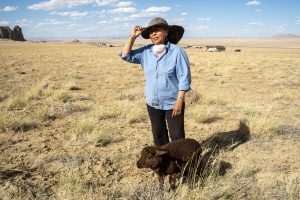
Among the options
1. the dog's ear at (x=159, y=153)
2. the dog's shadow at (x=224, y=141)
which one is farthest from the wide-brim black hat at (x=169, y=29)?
the dog's shadow at (x=224, y=141)

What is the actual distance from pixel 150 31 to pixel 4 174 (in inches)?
99.2

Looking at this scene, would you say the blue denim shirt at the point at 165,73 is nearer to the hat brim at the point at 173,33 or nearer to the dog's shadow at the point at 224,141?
the hat brim at the point at 173,33

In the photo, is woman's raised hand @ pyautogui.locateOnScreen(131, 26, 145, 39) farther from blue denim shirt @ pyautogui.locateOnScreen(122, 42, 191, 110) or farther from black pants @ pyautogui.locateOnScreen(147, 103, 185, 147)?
black pants @ pyautogui.locateOnScreen(147, 103, 185, 147)

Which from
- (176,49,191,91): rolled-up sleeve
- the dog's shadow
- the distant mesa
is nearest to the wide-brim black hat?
(176,49,191,91): rolled-up sleeve

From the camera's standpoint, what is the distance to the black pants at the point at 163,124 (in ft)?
14.0

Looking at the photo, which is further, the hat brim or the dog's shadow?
the dog's shadow

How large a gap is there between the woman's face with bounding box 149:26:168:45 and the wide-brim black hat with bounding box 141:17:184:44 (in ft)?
0.16

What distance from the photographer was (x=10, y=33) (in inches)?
4916

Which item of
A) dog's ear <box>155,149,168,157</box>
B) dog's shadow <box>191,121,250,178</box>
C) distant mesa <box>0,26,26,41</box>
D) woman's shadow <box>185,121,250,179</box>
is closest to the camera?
dog's ear <box>155,149,168,157</box>

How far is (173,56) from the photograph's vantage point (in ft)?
13.0

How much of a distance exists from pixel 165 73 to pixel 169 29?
1.74 feet

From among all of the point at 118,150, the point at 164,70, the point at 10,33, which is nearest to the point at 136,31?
the point at 164,70

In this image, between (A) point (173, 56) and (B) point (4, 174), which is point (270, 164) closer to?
(A) point (173, 56)

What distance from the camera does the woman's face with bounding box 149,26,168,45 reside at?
13.3ft
